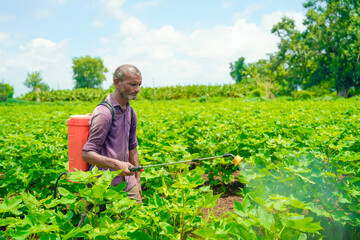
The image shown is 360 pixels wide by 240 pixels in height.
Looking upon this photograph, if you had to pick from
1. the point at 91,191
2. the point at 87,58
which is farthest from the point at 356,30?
the point at 87,58

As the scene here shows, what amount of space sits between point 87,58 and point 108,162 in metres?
82.8

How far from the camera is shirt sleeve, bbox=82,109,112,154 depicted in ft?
7.66

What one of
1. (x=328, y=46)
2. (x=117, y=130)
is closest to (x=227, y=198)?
(x=117, y=130)

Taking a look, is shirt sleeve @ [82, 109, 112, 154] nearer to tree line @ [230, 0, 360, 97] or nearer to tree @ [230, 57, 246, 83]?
tree line @ [230, 0, 360, 97]

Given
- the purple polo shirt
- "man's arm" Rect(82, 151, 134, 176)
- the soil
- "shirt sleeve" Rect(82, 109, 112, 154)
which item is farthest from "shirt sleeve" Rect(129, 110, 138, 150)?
the soil

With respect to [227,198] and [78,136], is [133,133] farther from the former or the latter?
[227,198]

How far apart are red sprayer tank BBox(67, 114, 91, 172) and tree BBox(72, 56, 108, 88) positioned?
80.2 metres

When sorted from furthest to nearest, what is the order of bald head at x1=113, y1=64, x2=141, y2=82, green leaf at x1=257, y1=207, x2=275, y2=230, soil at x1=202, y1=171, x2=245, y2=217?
soil at x1=202, y1=171, x2=245, y2=217 → bald head at x1=113, y1=64, x2=141, y2=82 → green leaf at x1=257, y1=207, x2=275, y2=230

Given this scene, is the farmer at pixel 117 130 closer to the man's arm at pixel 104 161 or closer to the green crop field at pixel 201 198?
the man's arm at pixel 104 161

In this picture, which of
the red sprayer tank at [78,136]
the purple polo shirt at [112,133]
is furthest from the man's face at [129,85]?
the red sprayer tank at [78,136]

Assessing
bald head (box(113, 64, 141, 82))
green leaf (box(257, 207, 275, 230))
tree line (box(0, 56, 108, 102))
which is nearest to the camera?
green leaf (box(257, 207, 275, 230))

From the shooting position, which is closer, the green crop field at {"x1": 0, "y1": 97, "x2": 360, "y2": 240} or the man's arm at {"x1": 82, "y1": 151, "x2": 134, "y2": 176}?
the green crop field at {"x1": 0, "y1": 97, "x2": 360, "y2": 240}

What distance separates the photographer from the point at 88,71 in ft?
255

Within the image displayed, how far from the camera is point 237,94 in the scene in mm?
31812
